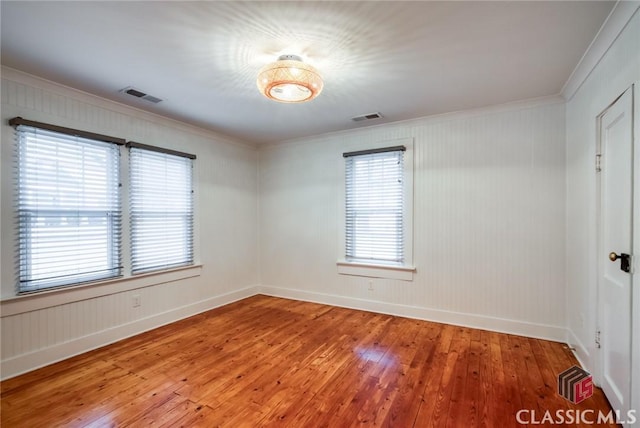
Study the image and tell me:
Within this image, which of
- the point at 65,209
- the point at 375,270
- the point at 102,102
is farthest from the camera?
the point at 375,270

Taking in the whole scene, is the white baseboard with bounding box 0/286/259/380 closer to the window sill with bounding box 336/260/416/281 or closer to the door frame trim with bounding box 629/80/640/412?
the window sill with bounding box 336/260/416/281

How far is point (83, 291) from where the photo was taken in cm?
280

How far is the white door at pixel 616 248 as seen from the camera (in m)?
1.70

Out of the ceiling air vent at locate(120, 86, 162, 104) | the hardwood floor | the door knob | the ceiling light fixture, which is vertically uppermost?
the ceiling air vent at locate(120, 86, 162, 104)

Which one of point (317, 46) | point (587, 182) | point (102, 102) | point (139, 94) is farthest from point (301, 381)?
point (102, 102)

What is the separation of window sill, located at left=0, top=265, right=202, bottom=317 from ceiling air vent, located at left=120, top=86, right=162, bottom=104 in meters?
1.94

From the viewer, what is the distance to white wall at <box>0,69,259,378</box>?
2.38 metres

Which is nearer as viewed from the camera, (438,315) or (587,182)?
(587,182)

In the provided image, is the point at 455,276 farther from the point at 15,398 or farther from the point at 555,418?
the point at 15,398

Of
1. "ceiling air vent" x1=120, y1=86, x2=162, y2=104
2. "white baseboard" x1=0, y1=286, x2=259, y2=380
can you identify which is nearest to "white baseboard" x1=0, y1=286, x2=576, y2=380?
"white baseboard" x1=0, y1=286, x2=259, y2=380

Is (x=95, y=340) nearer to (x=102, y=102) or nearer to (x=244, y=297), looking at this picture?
(x=244, y=297)

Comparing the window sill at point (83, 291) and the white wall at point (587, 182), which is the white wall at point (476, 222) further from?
the window sill at point (83, 291)

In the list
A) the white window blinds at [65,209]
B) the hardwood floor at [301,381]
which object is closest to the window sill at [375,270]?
the hardwood floor at [301,381]

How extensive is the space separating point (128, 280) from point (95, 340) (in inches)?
24.8
